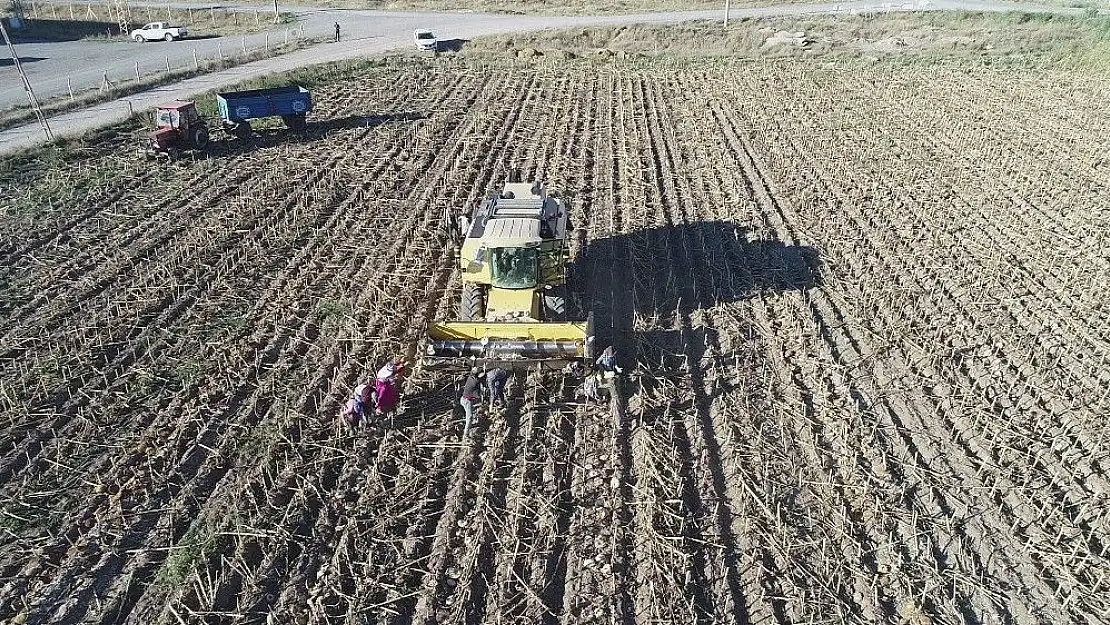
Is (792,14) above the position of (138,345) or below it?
above

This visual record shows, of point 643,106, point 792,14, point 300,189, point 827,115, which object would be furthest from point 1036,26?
point 300,189

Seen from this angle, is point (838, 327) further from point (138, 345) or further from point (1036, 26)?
point (1036, 26)

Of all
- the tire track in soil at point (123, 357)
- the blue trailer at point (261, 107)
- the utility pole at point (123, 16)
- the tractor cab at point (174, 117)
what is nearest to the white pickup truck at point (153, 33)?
the utility pole at point (123, 16)

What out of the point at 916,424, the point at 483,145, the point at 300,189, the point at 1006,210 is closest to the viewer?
the point at 916,424

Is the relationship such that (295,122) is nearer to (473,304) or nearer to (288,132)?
(288,132)

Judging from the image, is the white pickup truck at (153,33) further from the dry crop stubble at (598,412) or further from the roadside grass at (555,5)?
the dry crop stubble at (598,412)

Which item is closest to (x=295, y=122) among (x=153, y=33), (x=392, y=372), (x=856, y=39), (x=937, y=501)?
(x=392, y=372)
